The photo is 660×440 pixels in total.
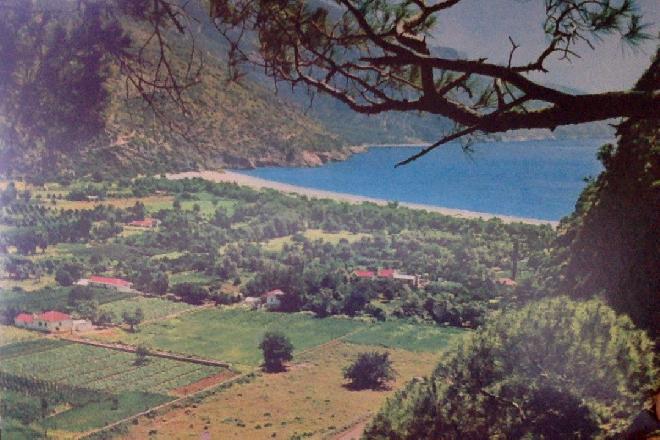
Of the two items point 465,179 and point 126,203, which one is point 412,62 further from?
point 465,179

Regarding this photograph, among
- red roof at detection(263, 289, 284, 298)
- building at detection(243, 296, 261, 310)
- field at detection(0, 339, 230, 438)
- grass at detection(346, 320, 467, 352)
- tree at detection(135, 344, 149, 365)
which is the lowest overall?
field at detection(0, 339, 230, 438)

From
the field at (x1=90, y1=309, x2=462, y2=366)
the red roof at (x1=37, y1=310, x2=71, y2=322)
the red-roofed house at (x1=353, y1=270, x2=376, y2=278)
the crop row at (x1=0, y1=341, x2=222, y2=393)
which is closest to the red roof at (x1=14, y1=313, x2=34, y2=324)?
the red roof at (x1=37, y1=310, x2=71, y2=322)

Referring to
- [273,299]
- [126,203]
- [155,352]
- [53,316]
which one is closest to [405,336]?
[273,299]

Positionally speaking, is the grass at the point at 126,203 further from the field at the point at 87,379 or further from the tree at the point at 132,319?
the field at the point at 87,379

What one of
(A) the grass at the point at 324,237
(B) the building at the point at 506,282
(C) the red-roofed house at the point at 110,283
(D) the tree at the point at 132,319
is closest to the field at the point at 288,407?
(B) the building at the point at 506,282

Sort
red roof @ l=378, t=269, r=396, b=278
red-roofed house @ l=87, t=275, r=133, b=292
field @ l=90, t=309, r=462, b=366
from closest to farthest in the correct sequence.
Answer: field @ l=90, t=309, r=462, b=366, red-roofed house @ l=87, t=275, r=133, b=292, red roof @ l=378, t=269, r=396, b=278

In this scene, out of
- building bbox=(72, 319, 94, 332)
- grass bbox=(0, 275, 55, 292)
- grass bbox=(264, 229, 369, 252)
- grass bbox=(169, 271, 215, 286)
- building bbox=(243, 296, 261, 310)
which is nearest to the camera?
grass bbox=(0, 275, 55, 292)

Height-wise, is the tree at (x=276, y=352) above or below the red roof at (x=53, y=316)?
below

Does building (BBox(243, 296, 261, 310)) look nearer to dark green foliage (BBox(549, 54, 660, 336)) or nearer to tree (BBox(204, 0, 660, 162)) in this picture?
dark green foliage (BBox(549, 54, 660, 336))
